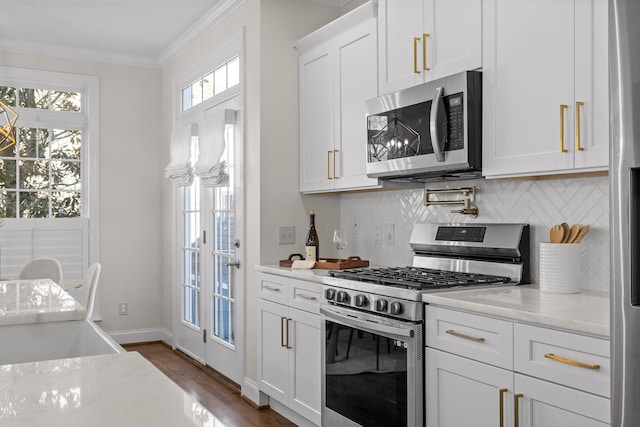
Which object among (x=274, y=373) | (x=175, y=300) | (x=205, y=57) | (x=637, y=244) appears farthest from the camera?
(x=175, y=300)

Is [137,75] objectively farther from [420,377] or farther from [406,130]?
[420,377]

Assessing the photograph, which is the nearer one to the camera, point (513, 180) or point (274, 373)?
point (513, 180)

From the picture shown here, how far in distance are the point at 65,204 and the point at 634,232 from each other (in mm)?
4986

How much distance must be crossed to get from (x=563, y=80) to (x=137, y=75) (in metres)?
4.45

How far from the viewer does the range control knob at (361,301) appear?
2.55 m

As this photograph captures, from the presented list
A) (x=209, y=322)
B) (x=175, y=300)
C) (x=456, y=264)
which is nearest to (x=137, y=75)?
(x=175, y=300)

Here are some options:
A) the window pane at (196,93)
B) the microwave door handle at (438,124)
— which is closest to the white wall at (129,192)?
the window pane at (196,93)

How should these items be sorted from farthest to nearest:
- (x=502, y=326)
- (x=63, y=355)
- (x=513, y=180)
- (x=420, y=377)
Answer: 1. (x=513, y=180)
2. (x=420, y=377)
3. (x=502, y=326)
4. (x=63, y=355)

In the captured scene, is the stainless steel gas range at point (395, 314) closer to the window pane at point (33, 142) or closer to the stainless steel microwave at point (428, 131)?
the stainless steel microwave at point (428, 131)

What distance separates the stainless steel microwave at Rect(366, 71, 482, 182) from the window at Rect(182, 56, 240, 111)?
149cm

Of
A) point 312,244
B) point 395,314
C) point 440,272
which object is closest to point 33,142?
point 312,244

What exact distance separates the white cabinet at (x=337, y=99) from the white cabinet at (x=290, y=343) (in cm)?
67

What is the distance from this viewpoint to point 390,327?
2.41 m

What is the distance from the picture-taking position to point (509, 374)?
1932 mm
